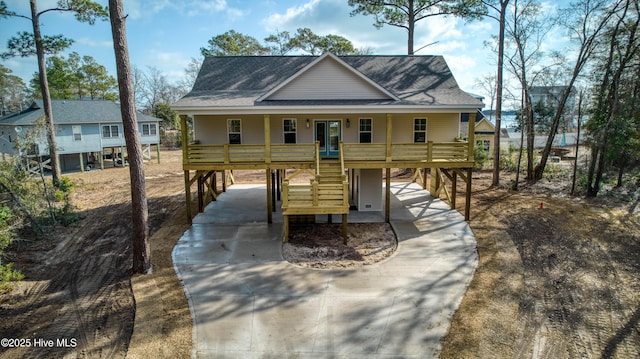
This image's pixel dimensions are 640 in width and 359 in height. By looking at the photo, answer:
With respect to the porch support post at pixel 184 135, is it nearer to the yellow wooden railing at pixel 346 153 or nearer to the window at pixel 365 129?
the yellow wooden railing at pixel 346 153

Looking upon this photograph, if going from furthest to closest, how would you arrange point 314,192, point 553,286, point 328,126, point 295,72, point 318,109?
point 295,72 < point 328,126 < point 318,109 < point 314,192 < point 553,286

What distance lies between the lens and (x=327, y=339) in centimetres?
784

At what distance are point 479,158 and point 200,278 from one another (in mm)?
23351

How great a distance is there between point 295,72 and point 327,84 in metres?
2.82

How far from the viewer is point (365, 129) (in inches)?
662

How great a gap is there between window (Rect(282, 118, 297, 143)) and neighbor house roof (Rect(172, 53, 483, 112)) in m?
1.03

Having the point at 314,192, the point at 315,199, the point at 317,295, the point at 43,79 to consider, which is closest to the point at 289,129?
the point at 314,192

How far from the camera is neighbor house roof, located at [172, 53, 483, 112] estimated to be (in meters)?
15.1

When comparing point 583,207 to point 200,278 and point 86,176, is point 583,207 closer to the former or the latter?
point 200,278

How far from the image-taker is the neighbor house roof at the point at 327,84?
1511cm

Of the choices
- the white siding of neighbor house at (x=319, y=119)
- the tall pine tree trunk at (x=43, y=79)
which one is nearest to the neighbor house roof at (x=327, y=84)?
the white siding of neighbor house at (x=319, y=119)

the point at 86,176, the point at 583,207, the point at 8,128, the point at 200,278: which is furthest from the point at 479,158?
the point at 8,128

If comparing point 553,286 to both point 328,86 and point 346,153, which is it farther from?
point 328,86

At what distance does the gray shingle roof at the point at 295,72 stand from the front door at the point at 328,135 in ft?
3.90
